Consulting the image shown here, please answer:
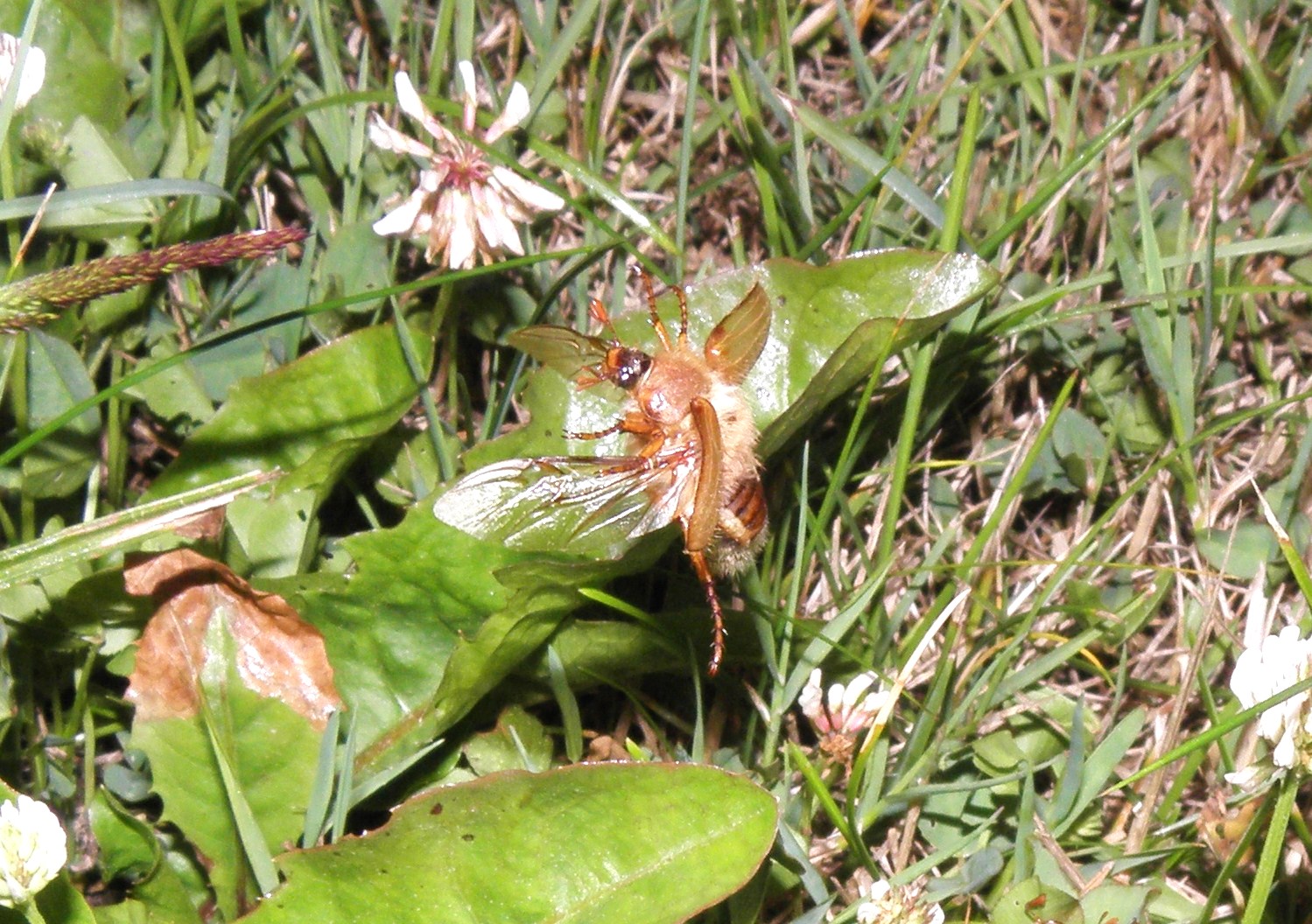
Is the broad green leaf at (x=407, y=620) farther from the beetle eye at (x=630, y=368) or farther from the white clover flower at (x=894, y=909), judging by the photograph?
the white clover flower at (x=894, y=909)

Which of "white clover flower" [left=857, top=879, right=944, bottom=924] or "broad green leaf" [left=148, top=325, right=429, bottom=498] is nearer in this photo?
"white clover flower" [left=857, top=879, right=944, bottom=924]

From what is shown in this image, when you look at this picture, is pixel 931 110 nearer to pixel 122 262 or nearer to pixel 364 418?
pixel 364 418

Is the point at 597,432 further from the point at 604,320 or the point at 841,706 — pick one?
the point at 841,706

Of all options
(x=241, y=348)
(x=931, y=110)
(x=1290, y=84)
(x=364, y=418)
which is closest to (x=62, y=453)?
(x=241, y=348)

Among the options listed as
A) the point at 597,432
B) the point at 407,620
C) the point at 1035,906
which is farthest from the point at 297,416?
the point at 1035,906

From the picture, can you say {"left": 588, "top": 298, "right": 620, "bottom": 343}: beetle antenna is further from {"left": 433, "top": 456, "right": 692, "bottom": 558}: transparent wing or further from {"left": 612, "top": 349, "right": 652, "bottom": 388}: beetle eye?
{"left": 433, "top": 456, "right": 692, "bottom": 558}: transparent wing

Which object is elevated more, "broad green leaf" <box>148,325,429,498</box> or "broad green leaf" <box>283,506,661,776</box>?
"broad green leaf" <box>148,325,429,498</box>

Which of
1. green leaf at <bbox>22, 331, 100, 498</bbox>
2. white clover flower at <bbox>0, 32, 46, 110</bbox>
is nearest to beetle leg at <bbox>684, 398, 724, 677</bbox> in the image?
green leaf at <bbox>22, 331, 100, 498</bbox>

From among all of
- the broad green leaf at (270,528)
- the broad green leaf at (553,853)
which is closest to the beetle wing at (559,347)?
the broad green leaf at (270,528)
